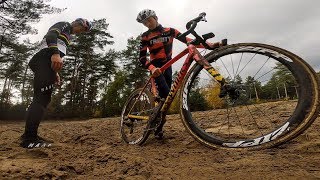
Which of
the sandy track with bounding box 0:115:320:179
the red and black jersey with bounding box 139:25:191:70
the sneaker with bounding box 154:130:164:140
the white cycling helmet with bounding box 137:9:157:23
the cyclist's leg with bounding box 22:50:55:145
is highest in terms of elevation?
the white cycling helmet with bounding box 137:9:157:23

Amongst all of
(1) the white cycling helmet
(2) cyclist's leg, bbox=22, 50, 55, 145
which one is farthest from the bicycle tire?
(2) cyclist's leg, bbox=22, 50, 55, 145

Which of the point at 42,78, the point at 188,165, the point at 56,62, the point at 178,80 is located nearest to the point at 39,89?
the point at 42,78

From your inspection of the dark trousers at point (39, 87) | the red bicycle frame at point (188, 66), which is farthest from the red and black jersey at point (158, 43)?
the dark trousers at point (39, 87)

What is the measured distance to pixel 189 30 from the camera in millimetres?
3559

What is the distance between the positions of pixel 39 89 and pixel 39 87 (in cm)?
3

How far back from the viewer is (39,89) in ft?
14.4

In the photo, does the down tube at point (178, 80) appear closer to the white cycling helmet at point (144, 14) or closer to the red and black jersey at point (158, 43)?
the red and black jersey at point (158, 43)

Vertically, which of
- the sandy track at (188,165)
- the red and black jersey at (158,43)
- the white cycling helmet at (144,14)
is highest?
the white cycling helmet at (144,14)

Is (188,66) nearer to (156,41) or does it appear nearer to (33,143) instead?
(156,41)

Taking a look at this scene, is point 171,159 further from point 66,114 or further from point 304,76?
point 66,114

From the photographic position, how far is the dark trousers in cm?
434

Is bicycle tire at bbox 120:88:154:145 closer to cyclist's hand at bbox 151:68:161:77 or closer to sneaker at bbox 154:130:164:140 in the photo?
sneaker at bbox 154:130:164:140

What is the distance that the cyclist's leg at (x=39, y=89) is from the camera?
433 cm

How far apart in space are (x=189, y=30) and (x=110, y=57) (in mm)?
39544
